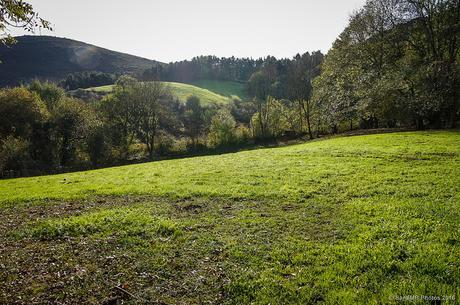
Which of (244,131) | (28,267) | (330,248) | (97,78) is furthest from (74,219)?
(97,78)

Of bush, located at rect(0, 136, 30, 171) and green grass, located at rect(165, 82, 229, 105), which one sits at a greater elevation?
green grass, located at rect(165, 82, 229, 105)

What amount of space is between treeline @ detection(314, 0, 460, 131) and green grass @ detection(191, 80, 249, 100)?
105 metres

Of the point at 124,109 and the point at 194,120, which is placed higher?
the point at 124,109

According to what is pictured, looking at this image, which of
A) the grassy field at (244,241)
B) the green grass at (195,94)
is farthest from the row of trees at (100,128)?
the green grass at (195,94)

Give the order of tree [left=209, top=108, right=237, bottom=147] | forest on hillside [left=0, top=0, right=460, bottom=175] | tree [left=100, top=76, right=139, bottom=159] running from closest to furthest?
forest on hillside [left=0, top=0, right=460, bottom=175], tree [left=100, top=76, right=139, bottom=159], tree [left=209, top=108, right=237, bottom=147]

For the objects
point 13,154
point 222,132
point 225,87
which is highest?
point 225,87

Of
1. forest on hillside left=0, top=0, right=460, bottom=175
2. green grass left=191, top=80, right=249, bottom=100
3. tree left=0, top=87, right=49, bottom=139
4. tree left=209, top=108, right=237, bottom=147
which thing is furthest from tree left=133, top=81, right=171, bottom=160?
green grass left=191, top=80, right=249, bottom=100

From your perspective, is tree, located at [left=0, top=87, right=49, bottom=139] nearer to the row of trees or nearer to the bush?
the row of trees

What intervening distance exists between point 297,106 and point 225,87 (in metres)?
105

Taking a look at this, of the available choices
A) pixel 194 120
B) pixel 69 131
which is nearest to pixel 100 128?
pixel 69 131

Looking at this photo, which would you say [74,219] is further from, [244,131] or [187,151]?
[244,131]

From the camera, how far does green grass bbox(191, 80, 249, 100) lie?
159 m

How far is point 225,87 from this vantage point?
173 m

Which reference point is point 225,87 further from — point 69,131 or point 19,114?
point 19,114
